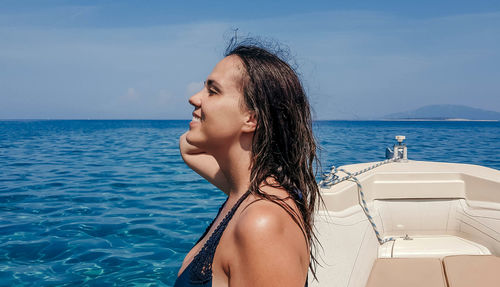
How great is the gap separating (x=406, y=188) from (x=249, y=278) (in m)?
2.97

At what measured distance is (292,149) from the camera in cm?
118

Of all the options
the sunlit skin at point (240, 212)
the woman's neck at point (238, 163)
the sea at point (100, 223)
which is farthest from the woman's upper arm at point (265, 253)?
the sea at point (100, 223)

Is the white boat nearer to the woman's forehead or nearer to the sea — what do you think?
the sea

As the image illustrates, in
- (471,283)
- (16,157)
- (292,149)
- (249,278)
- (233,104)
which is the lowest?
(16,157)

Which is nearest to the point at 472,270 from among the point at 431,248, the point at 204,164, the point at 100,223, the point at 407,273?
the point at 407,273

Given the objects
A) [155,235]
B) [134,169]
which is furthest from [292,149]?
[134,169]

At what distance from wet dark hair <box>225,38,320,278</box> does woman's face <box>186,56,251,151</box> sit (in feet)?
0.07

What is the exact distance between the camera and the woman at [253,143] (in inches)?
41.6

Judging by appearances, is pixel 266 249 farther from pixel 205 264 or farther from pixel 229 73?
pixel 229 73

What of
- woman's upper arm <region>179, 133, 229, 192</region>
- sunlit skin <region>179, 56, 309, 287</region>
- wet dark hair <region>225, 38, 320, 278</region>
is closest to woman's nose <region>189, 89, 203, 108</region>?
sunlit skin <region>179, 56, 309, 287</region>

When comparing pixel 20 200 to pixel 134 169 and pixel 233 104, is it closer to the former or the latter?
pixel 134 169

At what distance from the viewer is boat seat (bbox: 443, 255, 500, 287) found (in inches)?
106

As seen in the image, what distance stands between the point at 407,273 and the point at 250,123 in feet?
7.23

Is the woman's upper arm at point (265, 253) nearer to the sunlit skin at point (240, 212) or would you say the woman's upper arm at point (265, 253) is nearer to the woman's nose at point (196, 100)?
the sunlit skin at point (240, 212)
